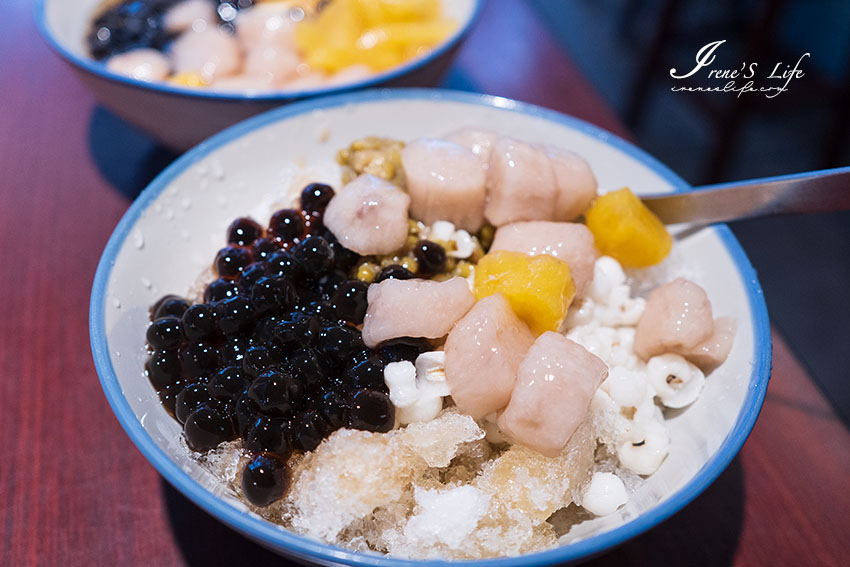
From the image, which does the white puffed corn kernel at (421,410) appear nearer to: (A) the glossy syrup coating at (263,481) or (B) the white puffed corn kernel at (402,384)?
(B) the white puffed corn kernel at (402,384)

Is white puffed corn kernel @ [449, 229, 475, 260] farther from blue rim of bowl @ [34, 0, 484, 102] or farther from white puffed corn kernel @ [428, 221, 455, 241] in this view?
blue rim of bowl @ [34, 0, 484, 102]

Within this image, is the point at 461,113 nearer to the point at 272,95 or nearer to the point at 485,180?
the point at 485,180

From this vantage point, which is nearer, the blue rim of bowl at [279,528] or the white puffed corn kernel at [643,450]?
the blue rim of bowl at [279,528]

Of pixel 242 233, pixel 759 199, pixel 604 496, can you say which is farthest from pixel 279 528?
Answer: pixel 759 199

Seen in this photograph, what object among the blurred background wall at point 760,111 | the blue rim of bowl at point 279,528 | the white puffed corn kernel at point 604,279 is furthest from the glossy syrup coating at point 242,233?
the blurred background wall at point 760,111

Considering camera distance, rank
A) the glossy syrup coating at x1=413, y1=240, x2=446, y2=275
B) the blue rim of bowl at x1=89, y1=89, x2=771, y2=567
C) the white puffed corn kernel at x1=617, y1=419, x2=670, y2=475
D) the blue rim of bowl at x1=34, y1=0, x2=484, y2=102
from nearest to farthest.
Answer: the blue rim of bowl at x1=89, y1=89, x2=771, y2=567
the white puffed corn kernel at x1=617, y1=419, x2=670, y2=475
the glossy syrup coating at x1=413, y1=240, x2=446, y2=275
the blue rim of bowl at x1=34, y1=0, x2=484, y2=102

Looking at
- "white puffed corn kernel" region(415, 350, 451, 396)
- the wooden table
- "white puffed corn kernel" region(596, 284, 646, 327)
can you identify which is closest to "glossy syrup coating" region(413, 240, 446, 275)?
"white puffed corn kernel" region(415, 350, 451, 396)
